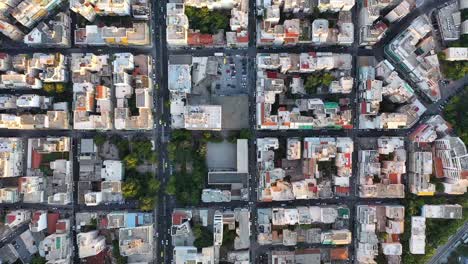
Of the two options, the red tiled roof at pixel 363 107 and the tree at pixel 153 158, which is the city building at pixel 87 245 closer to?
the tree at pixel 153 158

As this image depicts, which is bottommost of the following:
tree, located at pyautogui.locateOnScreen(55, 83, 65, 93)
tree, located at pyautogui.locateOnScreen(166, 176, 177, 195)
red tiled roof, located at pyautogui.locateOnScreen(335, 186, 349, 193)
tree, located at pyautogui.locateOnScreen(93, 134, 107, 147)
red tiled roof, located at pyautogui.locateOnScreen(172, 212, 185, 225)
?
red tiled roof, located at pyautogui.locateOnScreen(172, 212, 185, 225)

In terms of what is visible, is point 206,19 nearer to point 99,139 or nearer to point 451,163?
point 99,139

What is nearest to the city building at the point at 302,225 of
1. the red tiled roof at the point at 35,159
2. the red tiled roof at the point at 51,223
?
the red tiled roof at the point at 51,223

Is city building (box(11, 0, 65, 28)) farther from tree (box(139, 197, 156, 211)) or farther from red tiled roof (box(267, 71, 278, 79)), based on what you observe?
red tiled roof (box(267, 71, 278, 79))

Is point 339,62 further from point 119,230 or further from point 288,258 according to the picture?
point 119,230

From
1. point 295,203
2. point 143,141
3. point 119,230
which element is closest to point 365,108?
point 295,203

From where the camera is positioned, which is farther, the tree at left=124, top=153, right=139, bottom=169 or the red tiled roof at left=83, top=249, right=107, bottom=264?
the red tiled roof at left=83, top=249, right=107, bottom=264

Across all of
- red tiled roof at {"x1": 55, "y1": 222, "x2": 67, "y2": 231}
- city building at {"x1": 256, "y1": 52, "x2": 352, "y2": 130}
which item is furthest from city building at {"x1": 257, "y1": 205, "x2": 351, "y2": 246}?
red tiled roof at {"x1": 55, "y1": 222, "x2": 67, "y2": 231}
